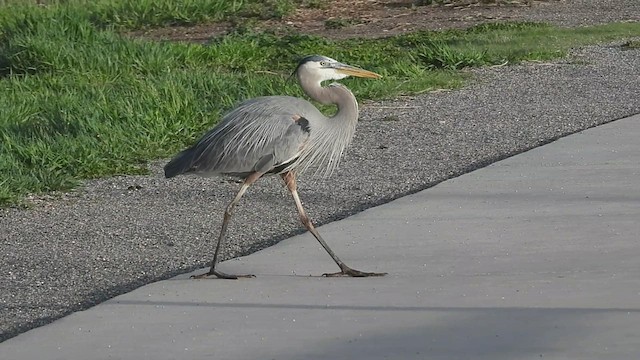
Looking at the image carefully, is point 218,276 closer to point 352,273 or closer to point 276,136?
point 352,273

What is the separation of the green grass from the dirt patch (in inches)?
30.7

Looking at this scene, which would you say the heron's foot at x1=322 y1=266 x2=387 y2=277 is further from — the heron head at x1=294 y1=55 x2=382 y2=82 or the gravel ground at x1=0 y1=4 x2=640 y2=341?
the heron head at x1=294 y1=55 x2=382 y2=82

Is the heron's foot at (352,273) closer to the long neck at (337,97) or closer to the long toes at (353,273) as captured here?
the long toes at (353,273)

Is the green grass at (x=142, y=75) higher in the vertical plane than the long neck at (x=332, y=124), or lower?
lower

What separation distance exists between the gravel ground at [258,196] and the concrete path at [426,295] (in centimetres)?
33

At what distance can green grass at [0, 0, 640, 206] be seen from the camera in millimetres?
9398

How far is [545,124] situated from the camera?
9969 mm

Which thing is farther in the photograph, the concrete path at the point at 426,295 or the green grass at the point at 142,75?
the green grass at the point at 142,75

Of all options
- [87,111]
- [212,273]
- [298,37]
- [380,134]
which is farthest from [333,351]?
[298,37]

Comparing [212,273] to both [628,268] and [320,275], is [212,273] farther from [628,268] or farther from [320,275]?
[628,268]

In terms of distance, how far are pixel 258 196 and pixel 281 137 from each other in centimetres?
177

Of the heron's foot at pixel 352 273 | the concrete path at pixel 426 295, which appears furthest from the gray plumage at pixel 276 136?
the heron's foot at pixel 352 273

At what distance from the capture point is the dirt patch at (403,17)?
649 inches

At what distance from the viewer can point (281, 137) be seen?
640cm
